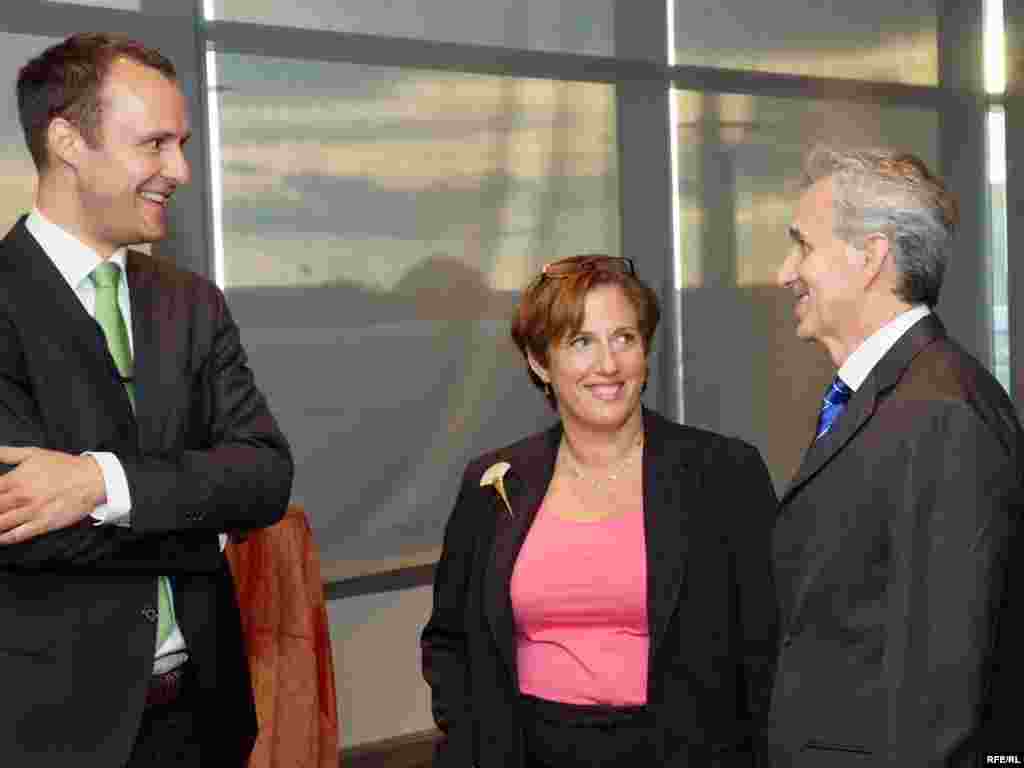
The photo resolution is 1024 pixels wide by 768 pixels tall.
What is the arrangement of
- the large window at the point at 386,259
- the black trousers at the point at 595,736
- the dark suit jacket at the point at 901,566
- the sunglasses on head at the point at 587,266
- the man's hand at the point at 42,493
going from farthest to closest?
the large window at the point at 386,259
the sunglasses on head at the point at 587,266
the black trousers at the point at 595,736
the man's hand at the point at 42,493
the dark suit jacket at the point at 901,566

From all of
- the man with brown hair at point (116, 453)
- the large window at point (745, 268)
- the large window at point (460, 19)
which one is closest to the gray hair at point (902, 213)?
the man with brown hair at point (116, 453)

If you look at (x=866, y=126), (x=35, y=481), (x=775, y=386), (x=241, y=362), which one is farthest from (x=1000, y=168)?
(x=35, y=481)

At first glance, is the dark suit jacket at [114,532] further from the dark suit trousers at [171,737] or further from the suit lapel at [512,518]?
the suit lapel at [512,518]

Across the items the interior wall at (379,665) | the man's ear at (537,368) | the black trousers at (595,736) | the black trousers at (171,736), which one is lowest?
the interior wall at (379,665)

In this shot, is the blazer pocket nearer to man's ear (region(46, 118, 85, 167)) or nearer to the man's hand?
the man's hand

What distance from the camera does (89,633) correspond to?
2.38m

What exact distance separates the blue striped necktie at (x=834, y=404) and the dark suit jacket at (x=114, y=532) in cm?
92

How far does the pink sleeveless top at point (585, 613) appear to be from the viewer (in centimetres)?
294

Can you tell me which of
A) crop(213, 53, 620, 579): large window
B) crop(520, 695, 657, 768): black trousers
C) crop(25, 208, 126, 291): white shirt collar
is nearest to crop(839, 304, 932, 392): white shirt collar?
crop(520, 695, 657, 768): black trousers

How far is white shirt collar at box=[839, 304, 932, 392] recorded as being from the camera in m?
2.42

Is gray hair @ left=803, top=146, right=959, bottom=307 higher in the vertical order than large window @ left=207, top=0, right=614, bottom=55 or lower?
lower

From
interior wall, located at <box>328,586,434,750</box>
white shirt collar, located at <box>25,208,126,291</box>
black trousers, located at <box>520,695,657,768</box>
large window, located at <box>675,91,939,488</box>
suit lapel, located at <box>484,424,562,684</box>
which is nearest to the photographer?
white shirt collar, located at <box>25,208,126,291</box>

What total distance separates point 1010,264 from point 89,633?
6472mm

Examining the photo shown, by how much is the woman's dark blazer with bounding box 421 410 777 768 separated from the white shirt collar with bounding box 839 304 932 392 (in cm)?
63
